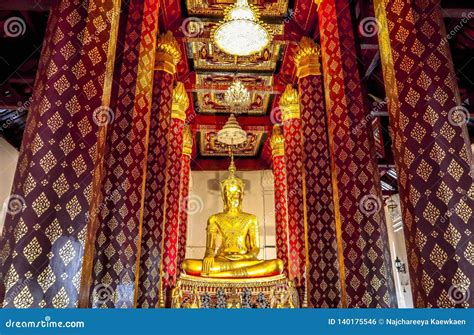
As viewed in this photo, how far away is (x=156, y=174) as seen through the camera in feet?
24.3

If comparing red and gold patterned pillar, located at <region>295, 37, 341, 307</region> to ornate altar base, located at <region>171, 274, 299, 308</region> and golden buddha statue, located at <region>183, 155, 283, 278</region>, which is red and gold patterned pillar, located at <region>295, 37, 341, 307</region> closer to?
ornate altar base, located at <region>171, 274, 299, 308</region>

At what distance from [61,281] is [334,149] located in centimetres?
408

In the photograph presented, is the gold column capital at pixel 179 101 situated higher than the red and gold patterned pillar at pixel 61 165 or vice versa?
the gold column capital at pixel 179 101

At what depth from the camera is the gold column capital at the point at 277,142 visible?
40.4 ft

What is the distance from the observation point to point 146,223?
22.7 feet

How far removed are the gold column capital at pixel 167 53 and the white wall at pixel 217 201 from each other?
7952mm
